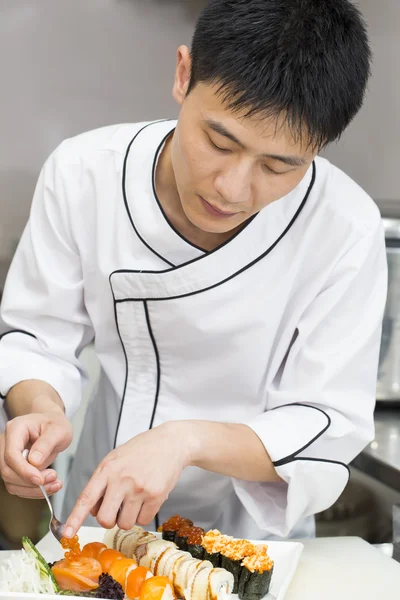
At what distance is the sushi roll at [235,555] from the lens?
1.06 metres

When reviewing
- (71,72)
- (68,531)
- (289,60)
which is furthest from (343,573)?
(71,72)

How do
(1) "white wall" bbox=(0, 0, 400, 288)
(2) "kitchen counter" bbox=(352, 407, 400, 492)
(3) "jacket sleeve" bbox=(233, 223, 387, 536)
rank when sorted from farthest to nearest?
(1) "white wall" bbox=(0, 0, 400, 288)
(2) "kitchen counter" bbox=(352, 407, 400, 492)
(3) "jacket sleeve" bbox=(233, 223, 387, 536)

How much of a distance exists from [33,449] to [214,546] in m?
0.30

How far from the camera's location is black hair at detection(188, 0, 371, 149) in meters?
0.99

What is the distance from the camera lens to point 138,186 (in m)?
1.34

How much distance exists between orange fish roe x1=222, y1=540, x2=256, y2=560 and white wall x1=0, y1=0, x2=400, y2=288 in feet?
3.11

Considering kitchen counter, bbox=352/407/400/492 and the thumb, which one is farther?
kitchen counter, bbox=352/407/400/492

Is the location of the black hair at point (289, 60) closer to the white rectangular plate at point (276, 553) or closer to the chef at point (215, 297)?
the chef at point (215, 297)

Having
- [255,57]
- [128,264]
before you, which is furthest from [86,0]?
[255,57]

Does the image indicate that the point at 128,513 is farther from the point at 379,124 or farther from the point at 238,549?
the point at 379,124

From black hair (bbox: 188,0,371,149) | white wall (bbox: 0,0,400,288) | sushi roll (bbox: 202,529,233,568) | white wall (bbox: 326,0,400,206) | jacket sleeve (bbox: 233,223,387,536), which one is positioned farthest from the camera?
white wall (bbox: 326,0,400,206)

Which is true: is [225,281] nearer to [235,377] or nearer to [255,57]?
[235,377]

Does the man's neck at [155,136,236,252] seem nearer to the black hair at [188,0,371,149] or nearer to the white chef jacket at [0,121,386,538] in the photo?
the white chef jacket at [0,121,386,538]

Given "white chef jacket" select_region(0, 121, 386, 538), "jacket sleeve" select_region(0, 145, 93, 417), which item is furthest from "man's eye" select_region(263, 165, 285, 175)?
"jacket sleeve" select_region(0, 145, 93, 417)
